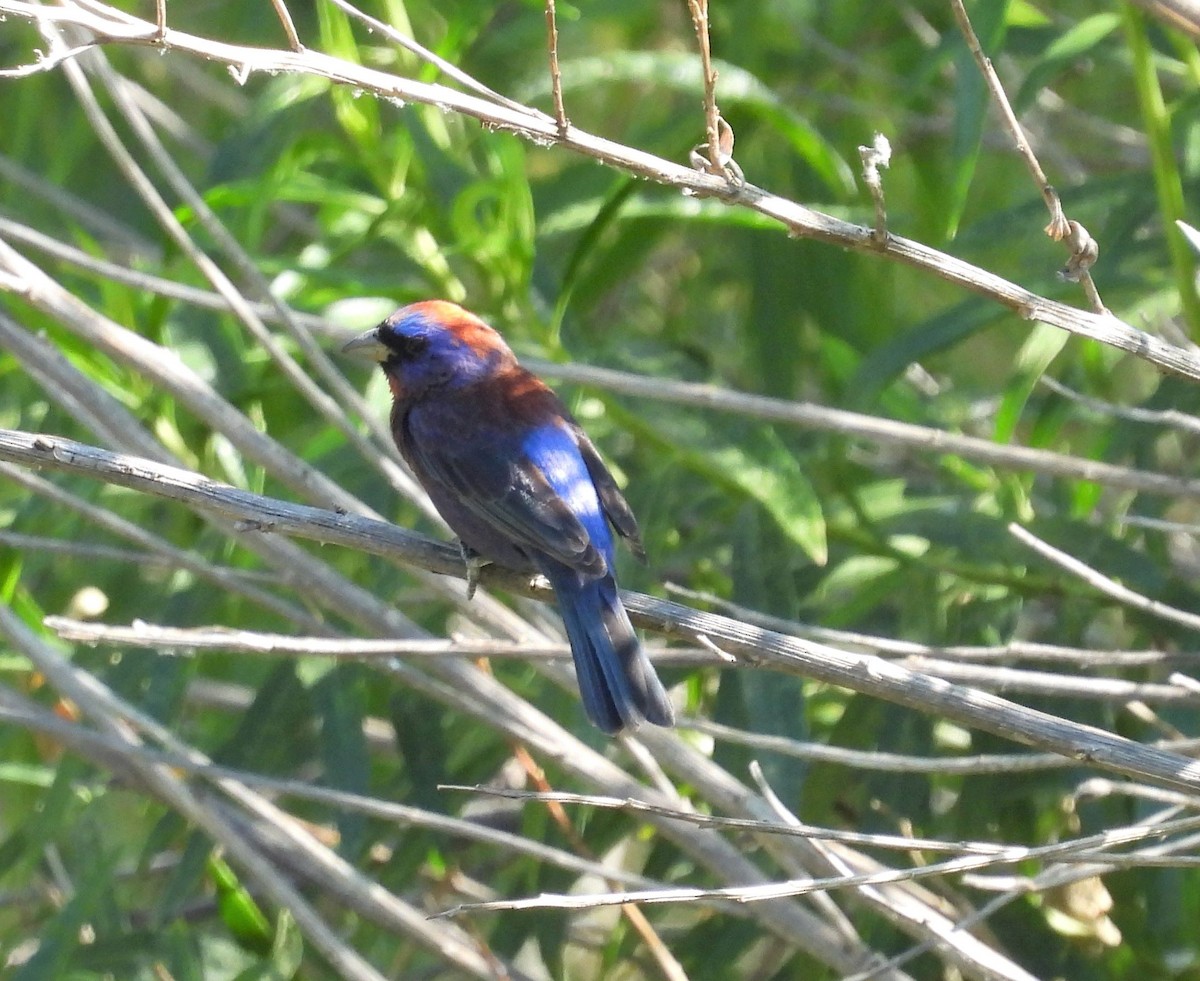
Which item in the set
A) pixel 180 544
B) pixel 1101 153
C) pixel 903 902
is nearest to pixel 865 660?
pixel 903 902

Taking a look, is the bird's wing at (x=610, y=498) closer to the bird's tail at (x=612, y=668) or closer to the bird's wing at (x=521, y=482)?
the bird's wing at (x=521, y=482)

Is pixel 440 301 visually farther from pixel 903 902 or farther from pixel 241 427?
pixel 903 902

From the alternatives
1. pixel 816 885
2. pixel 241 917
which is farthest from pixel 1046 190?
pixel 241 917

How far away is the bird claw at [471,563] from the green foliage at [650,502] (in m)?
0.35

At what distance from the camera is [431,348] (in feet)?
13.3

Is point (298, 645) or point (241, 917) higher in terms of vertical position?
point (298, 645)

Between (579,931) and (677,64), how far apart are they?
2617 mm

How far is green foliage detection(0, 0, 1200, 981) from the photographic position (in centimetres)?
370

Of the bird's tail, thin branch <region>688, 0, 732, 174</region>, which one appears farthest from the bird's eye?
thin branch <region>688, 0, 732, 174</region>

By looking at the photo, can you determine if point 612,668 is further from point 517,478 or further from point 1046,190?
point 1046,190

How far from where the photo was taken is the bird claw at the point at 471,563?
311 cm

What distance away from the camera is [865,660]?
248 centimetres

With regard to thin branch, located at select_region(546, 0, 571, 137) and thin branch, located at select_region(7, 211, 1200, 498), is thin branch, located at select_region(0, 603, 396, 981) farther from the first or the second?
thin branch, located at select_region(546, 0, 571, 137)

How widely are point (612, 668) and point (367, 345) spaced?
51.7 inches
